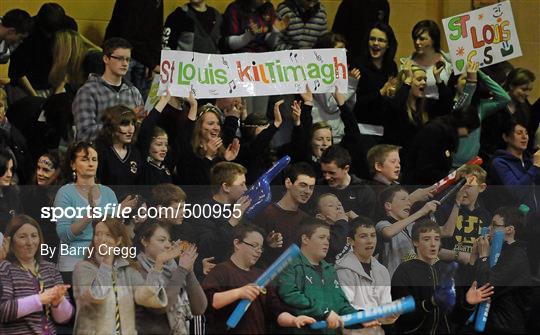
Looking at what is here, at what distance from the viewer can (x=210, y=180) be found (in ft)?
37.6

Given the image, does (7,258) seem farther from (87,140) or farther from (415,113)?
(415,113)

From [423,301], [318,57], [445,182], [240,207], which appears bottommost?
[423,301]

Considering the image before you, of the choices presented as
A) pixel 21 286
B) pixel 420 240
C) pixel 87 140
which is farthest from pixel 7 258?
pixel 420 240

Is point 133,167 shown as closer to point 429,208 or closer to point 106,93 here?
point 106,93

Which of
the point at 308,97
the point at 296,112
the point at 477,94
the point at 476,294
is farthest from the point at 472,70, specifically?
the point at 476,294

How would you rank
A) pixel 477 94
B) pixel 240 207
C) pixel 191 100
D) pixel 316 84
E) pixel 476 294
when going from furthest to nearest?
pixel 477 94 → pixel 316 84 → pixel 191 100 → pixel 476 294 → pixel 240 207

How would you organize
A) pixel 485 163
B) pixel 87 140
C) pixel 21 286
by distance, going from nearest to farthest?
pixel 21 286 < pixel 87 140 < pixel 485 163

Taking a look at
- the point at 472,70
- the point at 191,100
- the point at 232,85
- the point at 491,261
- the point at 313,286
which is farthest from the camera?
the point at 472,70

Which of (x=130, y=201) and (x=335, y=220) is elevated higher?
(x=130, y=201)

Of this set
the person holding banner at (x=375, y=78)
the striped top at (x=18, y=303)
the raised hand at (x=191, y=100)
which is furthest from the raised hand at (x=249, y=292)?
the person holding banner at (x=375, y=78)

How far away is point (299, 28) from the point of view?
1324cm

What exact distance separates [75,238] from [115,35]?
87.2 inches

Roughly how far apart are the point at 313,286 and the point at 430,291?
80cm

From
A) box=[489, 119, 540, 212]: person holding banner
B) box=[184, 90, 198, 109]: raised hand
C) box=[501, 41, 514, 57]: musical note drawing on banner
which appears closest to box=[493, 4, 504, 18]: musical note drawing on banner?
box=[501, 41, 514, 57]: musical note drawing on banner
